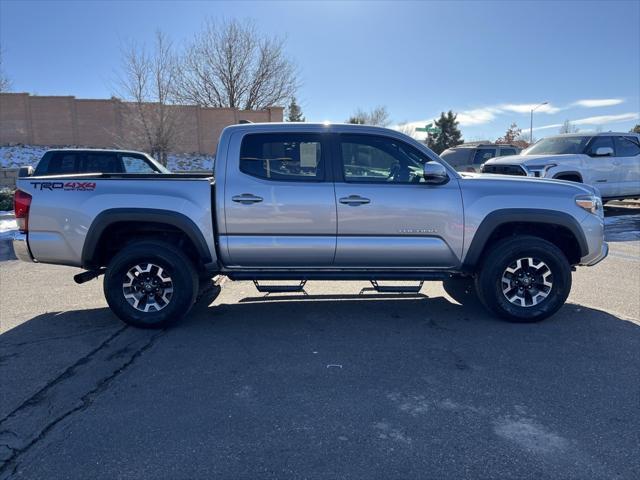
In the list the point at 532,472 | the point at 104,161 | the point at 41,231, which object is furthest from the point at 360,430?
the point at 104,161

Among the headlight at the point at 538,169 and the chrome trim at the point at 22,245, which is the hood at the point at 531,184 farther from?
the headlight at the point at 538,169

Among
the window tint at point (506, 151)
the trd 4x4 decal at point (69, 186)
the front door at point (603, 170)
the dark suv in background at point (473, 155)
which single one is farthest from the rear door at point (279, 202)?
the window tint at point (506, 151)

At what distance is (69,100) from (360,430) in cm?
3436

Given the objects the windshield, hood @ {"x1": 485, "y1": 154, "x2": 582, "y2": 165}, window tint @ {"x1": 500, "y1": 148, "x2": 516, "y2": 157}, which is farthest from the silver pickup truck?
window tint @ {"x1": 500, "y1": 148, "x2": 516, "y2": 157}

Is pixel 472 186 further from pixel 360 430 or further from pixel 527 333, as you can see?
pixel 360 430

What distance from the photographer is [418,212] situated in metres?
4.59

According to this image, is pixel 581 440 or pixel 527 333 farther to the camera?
pixel 527 333

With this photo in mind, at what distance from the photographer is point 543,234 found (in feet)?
16.2

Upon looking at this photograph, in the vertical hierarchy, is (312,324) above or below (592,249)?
below

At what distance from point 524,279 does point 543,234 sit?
62cm

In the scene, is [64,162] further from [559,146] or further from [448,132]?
[448,132]

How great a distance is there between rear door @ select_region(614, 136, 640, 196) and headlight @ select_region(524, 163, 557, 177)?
2.49 meters

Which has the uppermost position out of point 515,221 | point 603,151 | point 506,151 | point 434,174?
point 506,151

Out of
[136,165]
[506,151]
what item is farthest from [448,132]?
[136,165]
